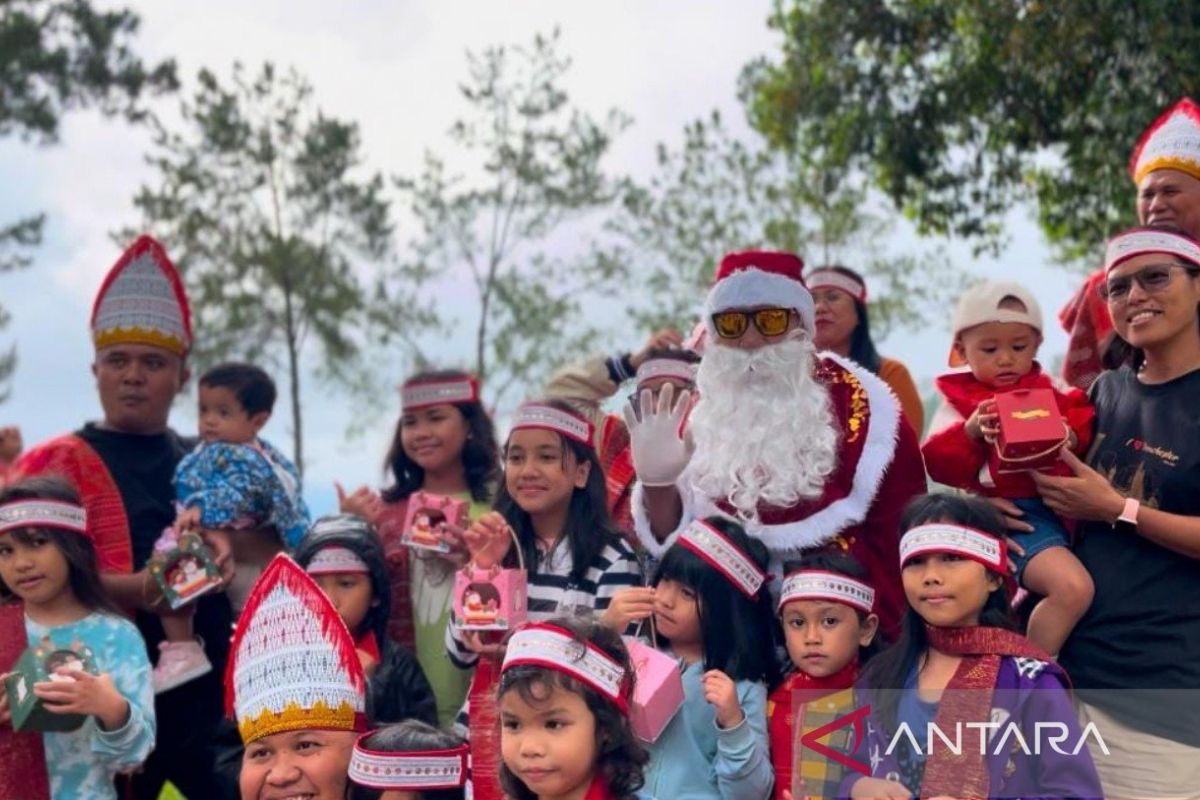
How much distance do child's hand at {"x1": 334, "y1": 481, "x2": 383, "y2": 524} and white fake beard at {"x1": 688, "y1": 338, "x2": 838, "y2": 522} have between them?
152 centimetres

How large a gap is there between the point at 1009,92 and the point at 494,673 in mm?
8010

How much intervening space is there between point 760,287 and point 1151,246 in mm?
1429

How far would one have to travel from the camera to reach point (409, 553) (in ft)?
20.6

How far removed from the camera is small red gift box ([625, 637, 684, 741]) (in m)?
4.54

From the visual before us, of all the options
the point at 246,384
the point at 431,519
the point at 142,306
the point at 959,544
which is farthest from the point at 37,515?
the point at 959,544

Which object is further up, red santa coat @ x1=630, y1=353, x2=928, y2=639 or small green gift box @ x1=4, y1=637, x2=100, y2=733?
red santa coat @ x1=630, y1=353, x2=928, y2=639

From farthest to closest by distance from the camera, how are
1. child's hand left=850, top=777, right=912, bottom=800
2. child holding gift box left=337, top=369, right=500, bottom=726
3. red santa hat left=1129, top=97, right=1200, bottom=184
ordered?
child holding gift box left=337, top=369, right=500, bottom=726 < red santa hat left=1129, top=97, right=1200, bottom=184 < child's hand left=850, top=777, right=912, bottom=800

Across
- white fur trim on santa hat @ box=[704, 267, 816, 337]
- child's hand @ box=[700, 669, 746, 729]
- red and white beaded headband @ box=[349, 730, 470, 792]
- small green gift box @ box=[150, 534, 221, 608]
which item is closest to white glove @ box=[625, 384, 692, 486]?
white fur trim on santa hat @ box=[704, 267, 816, 337]

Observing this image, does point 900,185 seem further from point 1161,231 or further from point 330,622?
point 330,622

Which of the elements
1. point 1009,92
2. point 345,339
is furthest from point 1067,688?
point 345,339

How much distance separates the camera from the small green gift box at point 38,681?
5281mm

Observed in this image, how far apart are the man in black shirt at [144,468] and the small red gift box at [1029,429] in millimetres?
3213

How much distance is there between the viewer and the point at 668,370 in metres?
6.51

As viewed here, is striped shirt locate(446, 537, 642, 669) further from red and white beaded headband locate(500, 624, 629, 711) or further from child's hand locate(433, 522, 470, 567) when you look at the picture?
red and white beaded headband locate(500, 624, 629, 711)
